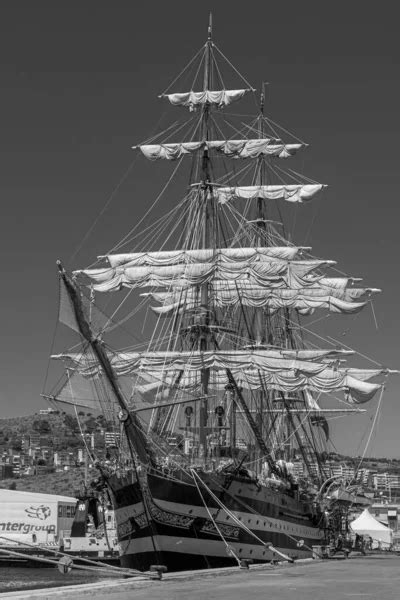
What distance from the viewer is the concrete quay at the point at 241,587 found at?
68.0 feet

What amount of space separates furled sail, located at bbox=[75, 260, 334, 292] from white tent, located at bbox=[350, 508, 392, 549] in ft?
128

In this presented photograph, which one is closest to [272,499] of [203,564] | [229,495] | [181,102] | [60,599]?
[229,495]

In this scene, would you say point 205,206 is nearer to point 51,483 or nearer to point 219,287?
point 219,287

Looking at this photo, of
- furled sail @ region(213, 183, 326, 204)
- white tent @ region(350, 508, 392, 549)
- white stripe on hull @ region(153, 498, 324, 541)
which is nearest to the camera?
white stripe on hull @ region(153, 498, 324, 541)

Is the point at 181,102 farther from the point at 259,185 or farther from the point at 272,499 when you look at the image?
the point at 272,499

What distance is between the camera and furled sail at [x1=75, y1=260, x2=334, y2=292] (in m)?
57.2

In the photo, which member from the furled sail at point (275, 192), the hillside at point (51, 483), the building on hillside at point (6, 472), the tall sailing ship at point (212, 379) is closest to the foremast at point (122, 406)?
the tall sailing ship at point (212, 379)

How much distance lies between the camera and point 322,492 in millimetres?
74188

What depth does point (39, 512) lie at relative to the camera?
7775 centimetres

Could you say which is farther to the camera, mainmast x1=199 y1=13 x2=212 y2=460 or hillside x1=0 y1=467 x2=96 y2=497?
hillside x1=0 y1=467 x2=96 y2=497

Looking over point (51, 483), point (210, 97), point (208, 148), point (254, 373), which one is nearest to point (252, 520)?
point (254, 373)

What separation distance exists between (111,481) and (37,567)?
19936 mm

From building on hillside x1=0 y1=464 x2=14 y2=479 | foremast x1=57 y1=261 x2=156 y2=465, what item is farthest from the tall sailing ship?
building on hillside x1=0 y1=464 x2=14 y2=479

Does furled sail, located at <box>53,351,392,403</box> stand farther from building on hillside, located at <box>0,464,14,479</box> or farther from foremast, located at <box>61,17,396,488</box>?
building on hillside, located at <box>0,464,14,479</box>
